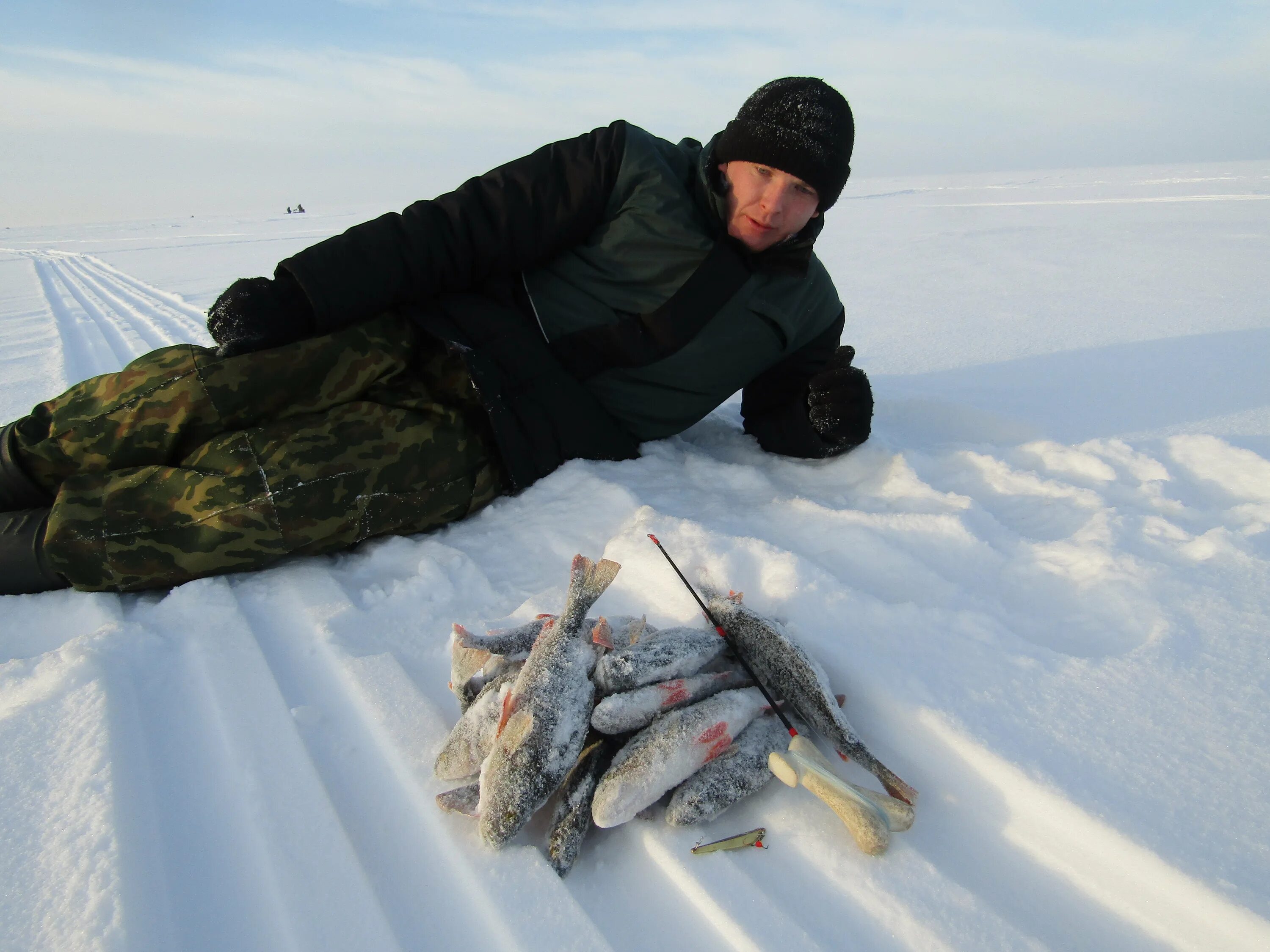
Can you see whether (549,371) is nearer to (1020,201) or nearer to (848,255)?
(848,255)

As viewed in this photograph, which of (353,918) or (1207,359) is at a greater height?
(1207,359)

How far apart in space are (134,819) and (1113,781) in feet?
5.59

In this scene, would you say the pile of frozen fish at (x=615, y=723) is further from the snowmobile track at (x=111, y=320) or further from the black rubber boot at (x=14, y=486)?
the snowmobile track at (x=111, y=320)

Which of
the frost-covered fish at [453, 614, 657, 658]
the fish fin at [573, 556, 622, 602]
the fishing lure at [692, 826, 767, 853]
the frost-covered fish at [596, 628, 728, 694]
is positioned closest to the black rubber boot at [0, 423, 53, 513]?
the frost-covered fish at [453, 614, 657, 658]

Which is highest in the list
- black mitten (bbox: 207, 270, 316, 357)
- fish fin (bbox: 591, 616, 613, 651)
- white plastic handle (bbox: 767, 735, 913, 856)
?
black mitten (bbox: 207, 270, 316, 357)

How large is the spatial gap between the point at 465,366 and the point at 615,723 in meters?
1.33

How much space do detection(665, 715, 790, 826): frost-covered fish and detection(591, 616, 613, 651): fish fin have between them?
0.92 feet

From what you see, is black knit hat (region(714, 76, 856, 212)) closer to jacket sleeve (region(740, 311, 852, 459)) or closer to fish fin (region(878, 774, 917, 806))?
jacket sleeve (region(740, 311, 852, 459))

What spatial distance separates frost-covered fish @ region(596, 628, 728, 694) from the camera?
1384 mm

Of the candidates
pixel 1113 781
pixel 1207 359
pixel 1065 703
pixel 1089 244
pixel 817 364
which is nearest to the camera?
pixel 1113 781

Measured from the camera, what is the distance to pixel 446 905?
3.92ft

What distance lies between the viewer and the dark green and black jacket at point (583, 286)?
2338 mm

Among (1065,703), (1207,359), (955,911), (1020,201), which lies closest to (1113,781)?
(1065,703)

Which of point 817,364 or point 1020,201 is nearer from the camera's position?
point 817,364
